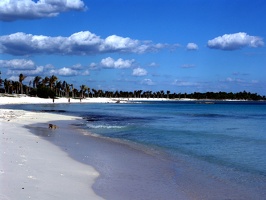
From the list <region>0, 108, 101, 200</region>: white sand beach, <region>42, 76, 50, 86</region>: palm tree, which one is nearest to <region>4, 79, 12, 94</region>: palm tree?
<region>42, 76, 50, 86</region>: palm tree

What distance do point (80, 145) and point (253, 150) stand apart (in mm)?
10707

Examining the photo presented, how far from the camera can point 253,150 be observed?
846 inches

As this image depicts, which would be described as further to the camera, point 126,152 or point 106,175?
point 126,152

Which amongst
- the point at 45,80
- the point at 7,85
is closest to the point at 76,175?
the point at 7,85

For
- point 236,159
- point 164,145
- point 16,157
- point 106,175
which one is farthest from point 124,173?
point 164,145

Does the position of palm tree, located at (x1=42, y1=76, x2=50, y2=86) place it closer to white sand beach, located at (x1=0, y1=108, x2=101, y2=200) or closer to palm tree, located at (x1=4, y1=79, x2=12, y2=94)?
palm tree, located at (x1=4, y1=79, x2=12, y2=94)

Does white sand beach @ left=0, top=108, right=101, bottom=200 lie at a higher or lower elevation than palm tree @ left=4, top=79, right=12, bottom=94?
lower

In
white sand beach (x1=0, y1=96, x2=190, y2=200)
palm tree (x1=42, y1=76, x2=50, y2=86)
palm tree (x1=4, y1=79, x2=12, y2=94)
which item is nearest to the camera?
white sand beach (x1=0, y1=96, x2=190, y2=200)

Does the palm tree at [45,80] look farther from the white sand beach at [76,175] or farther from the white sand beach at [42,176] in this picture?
the white sand beach at [42,176]

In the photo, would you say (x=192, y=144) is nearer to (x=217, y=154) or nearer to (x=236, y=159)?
(x=217, y=154)

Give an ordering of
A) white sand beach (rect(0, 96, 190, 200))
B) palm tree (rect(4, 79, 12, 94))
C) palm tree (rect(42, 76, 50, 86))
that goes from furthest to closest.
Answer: palm tree (rect(42, 76, 50, 86)), palm tree (rect(4, 79, 12, 94)), white sand beach (rect(0, 96, 190, 200))

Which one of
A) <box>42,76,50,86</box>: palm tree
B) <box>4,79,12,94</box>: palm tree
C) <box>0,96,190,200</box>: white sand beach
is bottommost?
<box>0,96,190,200</box>: white sand beach

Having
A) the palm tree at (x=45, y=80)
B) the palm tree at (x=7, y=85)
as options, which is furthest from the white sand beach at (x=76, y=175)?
the palm tree at (x=45, y=80)

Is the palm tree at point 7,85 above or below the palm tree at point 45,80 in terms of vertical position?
below
